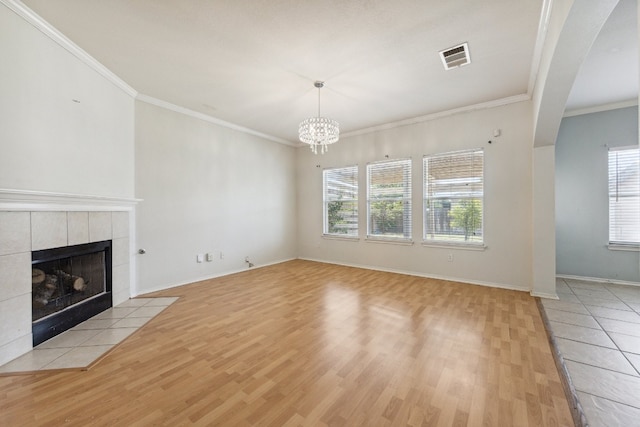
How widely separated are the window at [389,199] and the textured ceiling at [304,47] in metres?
1.39

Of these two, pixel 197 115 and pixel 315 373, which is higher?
pixel 197 115

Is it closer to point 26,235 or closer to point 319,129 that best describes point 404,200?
point 319,129

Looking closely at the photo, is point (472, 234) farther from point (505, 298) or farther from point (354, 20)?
point (354, 20)

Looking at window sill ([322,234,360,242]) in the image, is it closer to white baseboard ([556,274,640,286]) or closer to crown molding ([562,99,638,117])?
white baseboard ([556,274,640,286])

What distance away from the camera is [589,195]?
14.1ft

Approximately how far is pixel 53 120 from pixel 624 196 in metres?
7.71

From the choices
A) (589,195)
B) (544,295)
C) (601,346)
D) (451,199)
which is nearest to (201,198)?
(451,199)

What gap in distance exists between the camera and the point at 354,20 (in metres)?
2.29

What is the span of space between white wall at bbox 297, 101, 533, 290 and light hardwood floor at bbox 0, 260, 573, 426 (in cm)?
93

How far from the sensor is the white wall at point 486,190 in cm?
392

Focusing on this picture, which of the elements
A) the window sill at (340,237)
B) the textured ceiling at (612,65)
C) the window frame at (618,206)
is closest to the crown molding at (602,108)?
the textured ceiling at (612,65)

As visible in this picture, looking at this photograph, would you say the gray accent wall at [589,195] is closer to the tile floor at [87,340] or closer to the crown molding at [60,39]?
the tile floor at [87,340]

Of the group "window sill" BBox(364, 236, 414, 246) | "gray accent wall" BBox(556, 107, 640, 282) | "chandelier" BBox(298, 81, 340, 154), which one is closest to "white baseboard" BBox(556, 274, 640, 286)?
"gray accent wall" BBox(556, 107, 640, 282)

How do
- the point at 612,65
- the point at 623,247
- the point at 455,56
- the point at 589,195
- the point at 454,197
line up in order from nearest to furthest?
the point at 455,56 < the point at 612,65 < the point at 623,247 < the point at 589,195 < the point at 454,197
